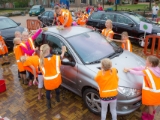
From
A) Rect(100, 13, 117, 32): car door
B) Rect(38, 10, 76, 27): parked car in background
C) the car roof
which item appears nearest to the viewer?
the car roof

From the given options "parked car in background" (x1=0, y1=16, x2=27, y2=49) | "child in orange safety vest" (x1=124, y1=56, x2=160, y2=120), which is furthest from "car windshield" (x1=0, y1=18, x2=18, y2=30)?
"child in orange safety vest" (x1=124, y1=56, x2=160, y2=120)

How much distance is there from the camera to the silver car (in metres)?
3.51

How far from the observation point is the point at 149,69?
3354 mm

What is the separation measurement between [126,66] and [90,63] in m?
0.82

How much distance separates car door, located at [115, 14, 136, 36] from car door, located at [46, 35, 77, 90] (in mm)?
5185

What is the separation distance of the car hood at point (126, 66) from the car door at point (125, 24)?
14.6 ft

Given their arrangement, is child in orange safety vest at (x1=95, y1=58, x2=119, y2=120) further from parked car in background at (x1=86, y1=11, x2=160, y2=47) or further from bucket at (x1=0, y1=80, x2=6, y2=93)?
parked car in background at (x1=86, y1=11, x2=160, y2=47)

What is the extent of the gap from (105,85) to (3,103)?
3.00 meters

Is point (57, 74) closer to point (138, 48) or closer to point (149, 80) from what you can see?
point (149, 80)

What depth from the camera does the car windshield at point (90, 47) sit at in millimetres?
4150

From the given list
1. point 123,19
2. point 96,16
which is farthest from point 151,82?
point 96,16

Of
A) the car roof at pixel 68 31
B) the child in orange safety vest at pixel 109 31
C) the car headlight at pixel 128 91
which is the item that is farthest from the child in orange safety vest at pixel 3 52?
the car headlight at pixel 128 91

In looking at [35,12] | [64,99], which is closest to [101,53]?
[64,99]

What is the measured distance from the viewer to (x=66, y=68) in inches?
171
